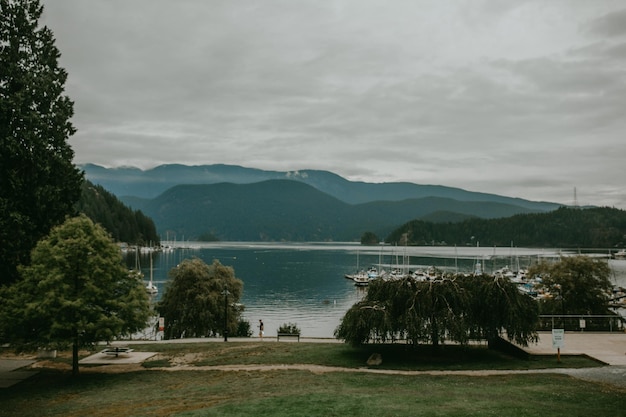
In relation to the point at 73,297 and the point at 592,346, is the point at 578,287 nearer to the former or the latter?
the point at 592,346

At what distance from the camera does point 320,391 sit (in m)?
18.4

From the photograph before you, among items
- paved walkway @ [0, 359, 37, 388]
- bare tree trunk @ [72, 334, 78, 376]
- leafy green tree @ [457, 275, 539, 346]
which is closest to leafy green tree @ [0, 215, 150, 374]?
bare tree trunk @ [72, 334, 78, 376]

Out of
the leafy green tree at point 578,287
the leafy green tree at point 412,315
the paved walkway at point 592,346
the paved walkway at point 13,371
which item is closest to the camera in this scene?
the paved walkway at point 13,371

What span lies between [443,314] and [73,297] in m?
17.9

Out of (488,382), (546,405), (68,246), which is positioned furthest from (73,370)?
(546,405)

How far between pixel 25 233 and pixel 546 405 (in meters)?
25.1

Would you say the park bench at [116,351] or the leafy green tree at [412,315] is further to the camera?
the park bench at [116,351]

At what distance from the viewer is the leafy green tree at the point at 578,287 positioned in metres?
40.1

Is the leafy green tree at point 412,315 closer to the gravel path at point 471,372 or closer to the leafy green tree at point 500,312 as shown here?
the leafy green tree at point 500,312

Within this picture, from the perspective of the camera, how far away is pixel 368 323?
26.2 metres

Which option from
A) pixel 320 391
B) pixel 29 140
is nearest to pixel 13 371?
pixel 29 140

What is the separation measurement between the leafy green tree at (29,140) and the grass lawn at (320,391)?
24.4 ft

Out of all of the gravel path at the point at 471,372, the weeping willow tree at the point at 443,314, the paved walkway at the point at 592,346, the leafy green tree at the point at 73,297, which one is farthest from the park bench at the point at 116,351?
the paved walkway at the point at 592,346

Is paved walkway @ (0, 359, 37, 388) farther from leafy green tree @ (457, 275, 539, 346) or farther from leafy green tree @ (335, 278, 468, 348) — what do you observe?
leafy green tree @ (457, 275, 539, 346)
